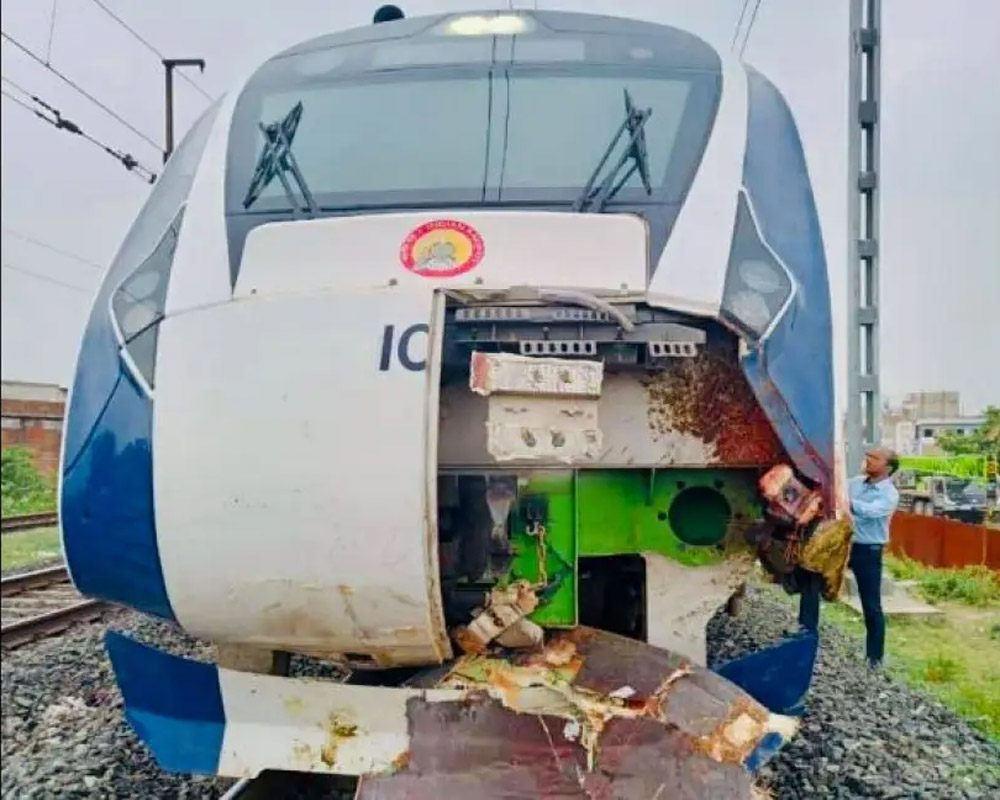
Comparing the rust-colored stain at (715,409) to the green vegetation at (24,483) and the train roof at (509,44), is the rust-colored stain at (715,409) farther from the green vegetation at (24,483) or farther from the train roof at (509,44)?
the green vegetation at (24,483)

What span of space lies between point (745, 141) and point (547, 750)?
156 cm

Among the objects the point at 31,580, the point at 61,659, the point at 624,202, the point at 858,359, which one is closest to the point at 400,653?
the point at 624,202

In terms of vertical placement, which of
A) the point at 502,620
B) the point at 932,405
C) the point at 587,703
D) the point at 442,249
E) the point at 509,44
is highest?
the point at 509,44

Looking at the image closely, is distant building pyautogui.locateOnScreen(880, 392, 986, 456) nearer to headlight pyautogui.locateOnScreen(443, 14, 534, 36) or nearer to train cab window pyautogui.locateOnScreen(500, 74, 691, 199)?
train cab window pyautogui.locateOnScreen(500, 74, 691, 199)

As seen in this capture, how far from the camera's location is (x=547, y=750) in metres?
2.13

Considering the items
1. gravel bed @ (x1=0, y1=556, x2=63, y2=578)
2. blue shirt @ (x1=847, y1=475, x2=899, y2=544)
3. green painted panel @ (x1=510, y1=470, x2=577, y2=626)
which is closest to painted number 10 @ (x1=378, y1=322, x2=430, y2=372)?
green painted panel @ (x1=510, y1=470, x2=577, y2=626)

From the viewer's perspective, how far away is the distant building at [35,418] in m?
1.94

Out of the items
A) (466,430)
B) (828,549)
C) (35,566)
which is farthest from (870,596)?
(35,566)

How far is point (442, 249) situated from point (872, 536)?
189cm

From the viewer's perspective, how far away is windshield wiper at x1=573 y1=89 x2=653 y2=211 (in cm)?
264

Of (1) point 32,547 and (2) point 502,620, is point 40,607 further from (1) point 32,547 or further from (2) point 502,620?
(2) point 502,620

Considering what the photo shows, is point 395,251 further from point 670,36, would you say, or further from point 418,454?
point 670,36

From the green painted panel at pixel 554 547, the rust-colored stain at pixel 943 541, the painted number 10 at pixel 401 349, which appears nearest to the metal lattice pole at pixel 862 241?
the rust-colored stain at pixel 943 541

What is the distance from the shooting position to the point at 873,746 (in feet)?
9.73
